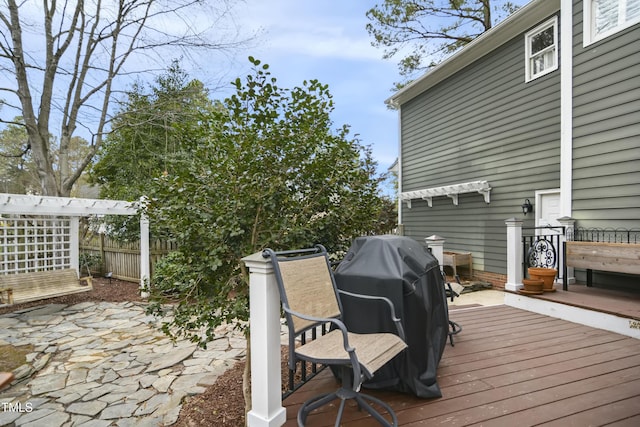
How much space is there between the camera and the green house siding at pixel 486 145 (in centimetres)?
604

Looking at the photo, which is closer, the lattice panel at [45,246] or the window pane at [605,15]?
the window pane at [605,15]

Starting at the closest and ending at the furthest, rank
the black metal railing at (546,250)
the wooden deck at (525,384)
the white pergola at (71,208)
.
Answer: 1. the wooden deck at (525,384)
2. the black metal railing at (546,250)
3. the white pergola at (71,208)

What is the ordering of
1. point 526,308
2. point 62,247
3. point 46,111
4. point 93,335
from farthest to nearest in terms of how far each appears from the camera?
point 46,111
point 62,247
point 93,335
point 526,308

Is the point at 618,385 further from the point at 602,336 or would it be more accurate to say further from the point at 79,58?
the point at 79,58

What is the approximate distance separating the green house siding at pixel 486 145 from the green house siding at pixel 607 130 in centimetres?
75

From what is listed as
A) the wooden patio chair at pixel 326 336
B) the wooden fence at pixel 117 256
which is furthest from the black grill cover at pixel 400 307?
the wooden fence at pixel 117 256

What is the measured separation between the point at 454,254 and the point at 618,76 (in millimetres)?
4173

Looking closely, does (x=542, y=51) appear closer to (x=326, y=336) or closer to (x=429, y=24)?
(x=429, y=24)

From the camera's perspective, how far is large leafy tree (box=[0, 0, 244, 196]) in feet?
26.4

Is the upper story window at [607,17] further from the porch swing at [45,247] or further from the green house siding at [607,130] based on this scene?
the porch swing at [45,247]

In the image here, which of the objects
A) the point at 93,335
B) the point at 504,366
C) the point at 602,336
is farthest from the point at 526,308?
the point at 93,335

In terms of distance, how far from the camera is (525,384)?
91.1 inches

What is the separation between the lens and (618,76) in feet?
15.0

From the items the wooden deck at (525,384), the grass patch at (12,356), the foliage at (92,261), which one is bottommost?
the grass patch at (12,356)
